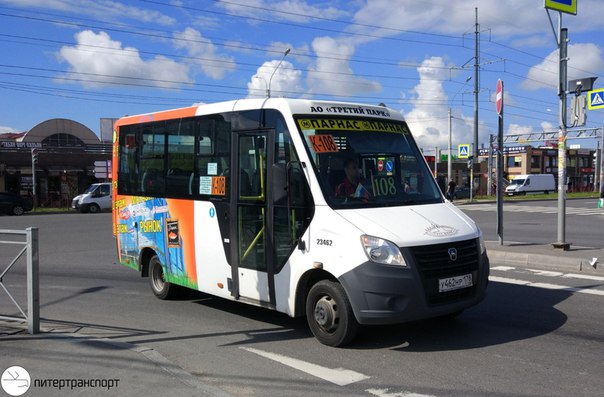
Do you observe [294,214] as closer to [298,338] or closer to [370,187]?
[370,187]

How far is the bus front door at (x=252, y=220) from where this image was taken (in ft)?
20.8

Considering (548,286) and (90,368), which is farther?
(548,286)

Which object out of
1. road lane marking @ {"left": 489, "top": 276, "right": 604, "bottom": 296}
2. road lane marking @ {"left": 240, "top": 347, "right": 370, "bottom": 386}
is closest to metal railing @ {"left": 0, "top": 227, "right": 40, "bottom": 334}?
road lane marking @ {"left": 240, "top": 347, "right": 370, "bottom": 386}

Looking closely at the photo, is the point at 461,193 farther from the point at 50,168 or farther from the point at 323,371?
the point at 323,371

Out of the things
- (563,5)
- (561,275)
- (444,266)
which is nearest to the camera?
(444,266)

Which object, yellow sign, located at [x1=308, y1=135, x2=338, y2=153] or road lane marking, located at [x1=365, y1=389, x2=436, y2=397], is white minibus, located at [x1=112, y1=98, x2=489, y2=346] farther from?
road lane marking, located at [x1=365, y1=389, x2=436, y2=397]

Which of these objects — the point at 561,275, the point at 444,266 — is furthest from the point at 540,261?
the point at 444,266

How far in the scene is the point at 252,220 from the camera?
6.51 meters

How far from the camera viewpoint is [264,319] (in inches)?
281

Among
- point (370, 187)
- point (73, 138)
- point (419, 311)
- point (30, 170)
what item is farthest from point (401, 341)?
point (73, 138)

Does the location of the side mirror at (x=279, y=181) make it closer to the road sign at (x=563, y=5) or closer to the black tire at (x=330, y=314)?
the black tire at (x=330, y=314)

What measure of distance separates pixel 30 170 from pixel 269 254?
45199 mm

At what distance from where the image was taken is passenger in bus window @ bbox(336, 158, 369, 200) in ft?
19.4

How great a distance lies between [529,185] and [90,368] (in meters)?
70.4
